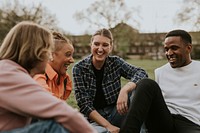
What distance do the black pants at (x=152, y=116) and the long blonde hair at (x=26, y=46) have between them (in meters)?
1.03

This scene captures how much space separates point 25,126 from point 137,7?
45.4 metres

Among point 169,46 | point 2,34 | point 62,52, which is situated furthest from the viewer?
point 2,34

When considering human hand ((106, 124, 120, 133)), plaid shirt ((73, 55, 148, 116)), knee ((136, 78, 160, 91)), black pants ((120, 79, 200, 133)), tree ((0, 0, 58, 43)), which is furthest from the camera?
tree ((0, 0, 58, 43))

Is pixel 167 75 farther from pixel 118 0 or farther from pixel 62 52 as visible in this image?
pixel 118 0

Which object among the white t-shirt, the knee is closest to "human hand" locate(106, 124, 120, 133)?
the knee

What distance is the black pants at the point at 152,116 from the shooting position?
9.03 feet

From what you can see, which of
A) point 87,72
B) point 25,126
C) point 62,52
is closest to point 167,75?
point 87,72

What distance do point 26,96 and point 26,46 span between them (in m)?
0.31

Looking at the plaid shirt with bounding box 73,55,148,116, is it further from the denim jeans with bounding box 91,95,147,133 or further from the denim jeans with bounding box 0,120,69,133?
the denim jeans with bounding box 0,120,69,133

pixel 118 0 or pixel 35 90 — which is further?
pixel 118 0

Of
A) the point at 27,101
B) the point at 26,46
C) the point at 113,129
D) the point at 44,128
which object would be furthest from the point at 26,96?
the point at 113,129

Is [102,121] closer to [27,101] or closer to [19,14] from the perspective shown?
[27,101]

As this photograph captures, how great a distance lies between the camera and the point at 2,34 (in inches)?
1211

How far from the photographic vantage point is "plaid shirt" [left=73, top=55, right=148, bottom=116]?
3406 millimetres
